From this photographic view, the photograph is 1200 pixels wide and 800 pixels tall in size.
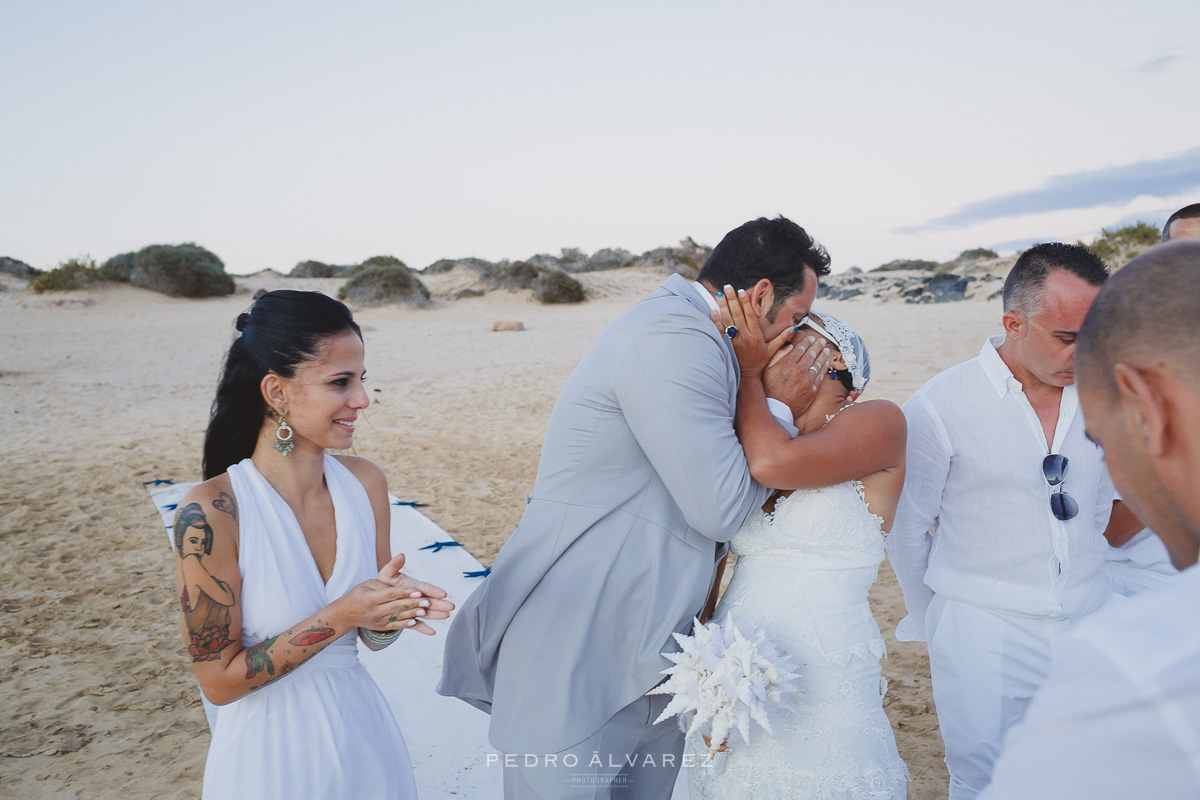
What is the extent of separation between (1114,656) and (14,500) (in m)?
10.7

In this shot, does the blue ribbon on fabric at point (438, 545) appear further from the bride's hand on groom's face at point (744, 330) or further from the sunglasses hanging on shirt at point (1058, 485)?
the sunglasses hanging on shirt at point (1058, 485)

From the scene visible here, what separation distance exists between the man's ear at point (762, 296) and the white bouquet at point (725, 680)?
3.32 feet

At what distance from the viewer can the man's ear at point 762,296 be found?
2451 millimetres

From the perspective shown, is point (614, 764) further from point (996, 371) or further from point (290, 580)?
point (996, 371)

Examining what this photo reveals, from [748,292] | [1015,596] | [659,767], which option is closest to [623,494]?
[748,292]

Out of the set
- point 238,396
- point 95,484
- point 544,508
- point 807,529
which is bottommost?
point 95,484

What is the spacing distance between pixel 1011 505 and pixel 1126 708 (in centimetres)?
219

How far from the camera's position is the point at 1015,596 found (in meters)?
2.83

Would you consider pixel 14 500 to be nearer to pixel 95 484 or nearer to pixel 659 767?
pixel 95 484

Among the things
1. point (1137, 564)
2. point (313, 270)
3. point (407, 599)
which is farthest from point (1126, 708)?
point (313, 270)

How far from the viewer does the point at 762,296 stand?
8.10 ft

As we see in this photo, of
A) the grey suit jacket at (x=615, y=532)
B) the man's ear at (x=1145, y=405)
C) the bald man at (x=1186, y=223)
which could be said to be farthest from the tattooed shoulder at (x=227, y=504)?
the bald man at (x=1186, y=223)

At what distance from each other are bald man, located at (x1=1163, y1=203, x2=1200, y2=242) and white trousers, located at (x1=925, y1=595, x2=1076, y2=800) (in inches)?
114

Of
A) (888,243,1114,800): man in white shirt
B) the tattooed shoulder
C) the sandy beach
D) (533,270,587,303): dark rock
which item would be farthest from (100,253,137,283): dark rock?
(888,243,1114,800): man in white shirt
